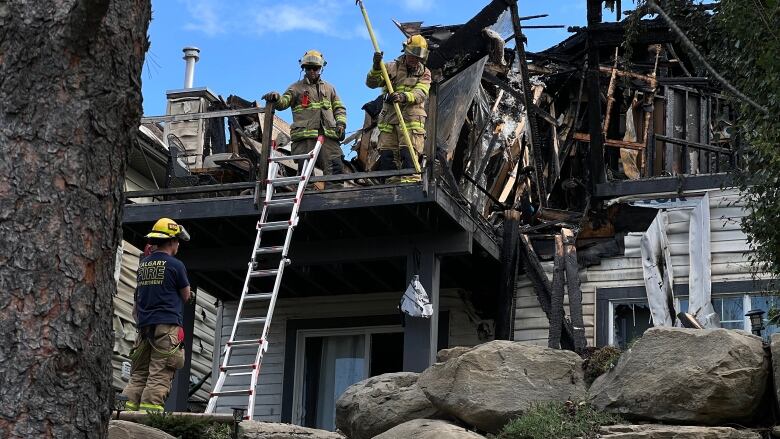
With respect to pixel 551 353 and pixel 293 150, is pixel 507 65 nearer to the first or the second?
pixel 293 150

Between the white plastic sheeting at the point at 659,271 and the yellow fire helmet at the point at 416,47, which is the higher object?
the yellow fire helmet at the point at 416,47

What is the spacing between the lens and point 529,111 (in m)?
15.6

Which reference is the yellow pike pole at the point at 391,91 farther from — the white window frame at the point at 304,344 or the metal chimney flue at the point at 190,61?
the metal chimney flue at the point at 190,61

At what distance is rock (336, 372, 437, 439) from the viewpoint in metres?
11.4

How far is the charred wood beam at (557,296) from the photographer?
1375 cm

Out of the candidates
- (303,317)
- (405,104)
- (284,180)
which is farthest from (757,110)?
(303,317)

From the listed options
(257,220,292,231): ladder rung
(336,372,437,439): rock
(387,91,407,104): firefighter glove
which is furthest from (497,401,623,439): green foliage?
(387,91,407,104): firefighter glove

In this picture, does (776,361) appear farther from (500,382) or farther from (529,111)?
(529,111)

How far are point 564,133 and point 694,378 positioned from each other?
760 centimetres

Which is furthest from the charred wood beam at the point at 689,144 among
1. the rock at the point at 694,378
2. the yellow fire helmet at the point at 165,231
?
the yellow fire helmet at the point at 165,231

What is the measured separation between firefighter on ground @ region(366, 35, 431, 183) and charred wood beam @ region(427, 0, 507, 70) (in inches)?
79.1

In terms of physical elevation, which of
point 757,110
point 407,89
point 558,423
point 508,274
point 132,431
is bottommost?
point 132,431

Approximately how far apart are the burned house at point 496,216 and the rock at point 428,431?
8.95 feet

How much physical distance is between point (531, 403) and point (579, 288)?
399cm
